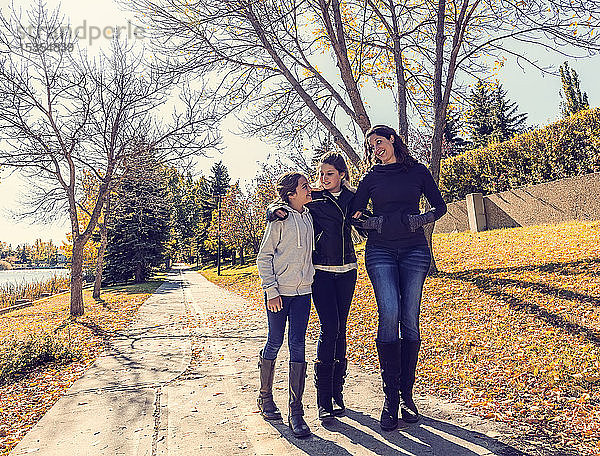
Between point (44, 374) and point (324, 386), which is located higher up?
point (324, 386)

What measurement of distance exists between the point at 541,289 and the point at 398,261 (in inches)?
178

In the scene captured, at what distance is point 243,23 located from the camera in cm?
1129

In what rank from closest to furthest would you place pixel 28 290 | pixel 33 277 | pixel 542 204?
1. pixel 542 204
2. pixel 28 290
3. pixel 33 277

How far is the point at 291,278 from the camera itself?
3777 mm

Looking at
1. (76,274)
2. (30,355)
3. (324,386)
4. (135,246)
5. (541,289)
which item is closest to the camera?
(324,386)

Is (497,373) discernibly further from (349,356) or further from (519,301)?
(519,301)

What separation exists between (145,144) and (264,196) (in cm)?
2309

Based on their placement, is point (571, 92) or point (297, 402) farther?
point (571, 92)

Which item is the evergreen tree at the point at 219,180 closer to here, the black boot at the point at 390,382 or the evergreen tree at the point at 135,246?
the evergreen tree at the point at 135,246

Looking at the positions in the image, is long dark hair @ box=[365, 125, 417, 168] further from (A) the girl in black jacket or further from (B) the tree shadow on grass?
(B) the tree shadow on grass

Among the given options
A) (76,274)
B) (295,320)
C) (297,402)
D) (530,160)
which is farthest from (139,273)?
(297,402)

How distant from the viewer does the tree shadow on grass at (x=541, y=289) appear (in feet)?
18.1

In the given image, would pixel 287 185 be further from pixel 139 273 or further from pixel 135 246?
pixel 139 273

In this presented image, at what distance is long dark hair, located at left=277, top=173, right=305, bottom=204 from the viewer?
3941 millimetres
